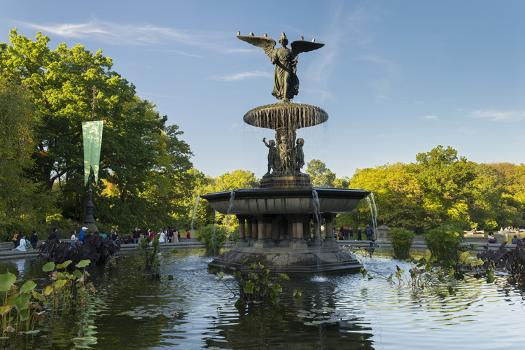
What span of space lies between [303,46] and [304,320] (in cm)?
1257

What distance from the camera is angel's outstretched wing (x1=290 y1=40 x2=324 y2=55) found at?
17.0 meters

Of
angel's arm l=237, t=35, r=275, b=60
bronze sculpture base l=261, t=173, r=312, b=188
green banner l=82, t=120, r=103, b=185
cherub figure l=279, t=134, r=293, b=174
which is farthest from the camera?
green banner l=82, t=120, r=103, b=185

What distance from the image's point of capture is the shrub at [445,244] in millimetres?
14852

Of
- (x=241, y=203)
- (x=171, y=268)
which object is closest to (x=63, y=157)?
(x=171, y=268)

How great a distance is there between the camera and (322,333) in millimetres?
6305

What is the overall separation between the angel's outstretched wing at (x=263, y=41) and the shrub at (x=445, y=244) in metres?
9.21

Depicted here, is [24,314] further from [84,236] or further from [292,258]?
[84,236]

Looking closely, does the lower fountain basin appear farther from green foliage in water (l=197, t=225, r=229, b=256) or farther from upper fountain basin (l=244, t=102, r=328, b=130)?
green foliage in water (l=197, t=225, r=229, b=256)

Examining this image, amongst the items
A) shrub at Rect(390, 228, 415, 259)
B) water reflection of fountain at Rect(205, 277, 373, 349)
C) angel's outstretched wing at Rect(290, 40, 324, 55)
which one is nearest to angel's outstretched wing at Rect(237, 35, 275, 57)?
angel's outstretched wing at Rect(290, 40, 324, 55)

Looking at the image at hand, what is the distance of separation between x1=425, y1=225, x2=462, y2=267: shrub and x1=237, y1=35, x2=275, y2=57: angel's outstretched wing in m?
9.21

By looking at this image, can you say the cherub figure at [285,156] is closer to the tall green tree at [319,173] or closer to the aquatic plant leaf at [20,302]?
the aquatic plant leaf at [20,302]

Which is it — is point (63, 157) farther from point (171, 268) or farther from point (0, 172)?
point (171, 268)

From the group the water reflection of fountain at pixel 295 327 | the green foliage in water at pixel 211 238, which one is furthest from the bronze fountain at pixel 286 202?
the green foliage in water at pixel 211 238

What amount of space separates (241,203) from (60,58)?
2584cm
